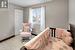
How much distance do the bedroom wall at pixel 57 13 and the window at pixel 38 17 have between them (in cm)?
28

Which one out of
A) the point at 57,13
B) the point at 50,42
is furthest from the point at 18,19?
the point at 50,42

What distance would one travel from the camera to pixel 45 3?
513cm

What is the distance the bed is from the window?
6.29 ft

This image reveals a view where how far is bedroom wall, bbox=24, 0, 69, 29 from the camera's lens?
4420mm

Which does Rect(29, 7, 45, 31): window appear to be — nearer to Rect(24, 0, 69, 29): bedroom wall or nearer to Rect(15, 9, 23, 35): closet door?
Rect(24, 0, 69, 29): bedroom wall

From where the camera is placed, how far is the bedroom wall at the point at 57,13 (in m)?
4.42

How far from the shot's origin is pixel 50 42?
274 cm

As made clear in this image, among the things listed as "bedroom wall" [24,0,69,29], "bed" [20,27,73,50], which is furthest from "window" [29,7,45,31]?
"bed" [20,27,73,50]

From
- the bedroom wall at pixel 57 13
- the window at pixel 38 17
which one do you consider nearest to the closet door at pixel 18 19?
the window at pixel 38 17

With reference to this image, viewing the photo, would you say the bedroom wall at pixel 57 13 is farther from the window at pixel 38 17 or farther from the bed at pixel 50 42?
the bed at pixel 50 42

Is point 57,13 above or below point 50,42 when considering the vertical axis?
above

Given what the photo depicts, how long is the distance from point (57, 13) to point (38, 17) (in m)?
1.44

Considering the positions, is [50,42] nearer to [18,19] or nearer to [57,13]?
[57,13]

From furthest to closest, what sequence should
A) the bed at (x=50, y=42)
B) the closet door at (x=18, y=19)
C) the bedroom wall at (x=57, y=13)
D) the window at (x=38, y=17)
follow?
1. the closet door at (x=18, y=19)
2. the window at (x=38, y=17)
3. the bedroom wall at (x=57, y=13)
4. the bed at (x=50, y=42)
